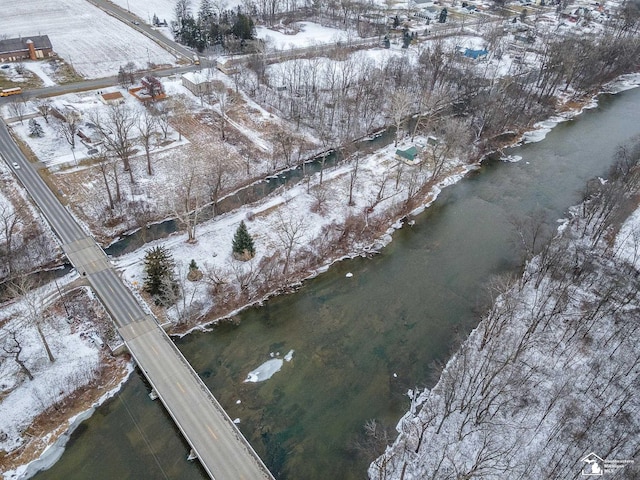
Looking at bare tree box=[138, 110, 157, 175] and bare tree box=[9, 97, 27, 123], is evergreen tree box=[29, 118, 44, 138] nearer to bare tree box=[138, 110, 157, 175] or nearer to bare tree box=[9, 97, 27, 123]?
bare tree box=[9, 97, 27, 123]

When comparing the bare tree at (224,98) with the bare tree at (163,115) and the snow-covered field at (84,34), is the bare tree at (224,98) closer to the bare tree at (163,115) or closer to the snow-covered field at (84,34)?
the bare tree at (163,115)

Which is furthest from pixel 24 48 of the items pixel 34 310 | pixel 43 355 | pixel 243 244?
pixel 34 310

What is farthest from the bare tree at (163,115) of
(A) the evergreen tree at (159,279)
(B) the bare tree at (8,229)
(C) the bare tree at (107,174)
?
(A) the evergreen tree at (159,279)

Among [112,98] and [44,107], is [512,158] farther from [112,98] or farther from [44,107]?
[44,107]

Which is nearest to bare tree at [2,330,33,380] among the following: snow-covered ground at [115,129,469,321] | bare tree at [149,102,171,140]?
snow-covered ground at [115,129,469,321]

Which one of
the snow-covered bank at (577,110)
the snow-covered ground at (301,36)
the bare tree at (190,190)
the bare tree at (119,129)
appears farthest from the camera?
the snow-covered ground at (301,36)

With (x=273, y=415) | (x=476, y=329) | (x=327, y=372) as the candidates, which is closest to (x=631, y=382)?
(x=476, y=329)
